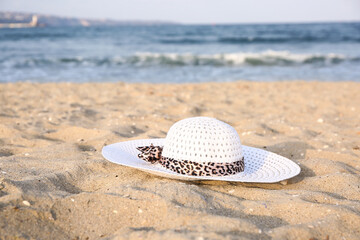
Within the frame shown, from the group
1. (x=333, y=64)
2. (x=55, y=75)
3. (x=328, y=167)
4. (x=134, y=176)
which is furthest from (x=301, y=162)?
(x=333, y=64)

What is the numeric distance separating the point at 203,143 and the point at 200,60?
38.6ft

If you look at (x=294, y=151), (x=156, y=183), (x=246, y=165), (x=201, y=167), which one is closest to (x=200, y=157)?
(x=201, y=167)

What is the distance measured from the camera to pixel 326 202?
8.04 feet

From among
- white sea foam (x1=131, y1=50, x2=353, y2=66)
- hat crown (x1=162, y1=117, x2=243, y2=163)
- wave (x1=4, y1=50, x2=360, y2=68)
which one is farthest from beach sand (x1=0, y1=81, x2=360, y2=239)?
white sea foam (x1=131, y1=50, x2=353, y2=66)

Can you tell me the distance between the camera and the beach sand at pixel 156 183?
195 centimetres

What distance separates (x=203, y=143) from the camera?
2.54 metres

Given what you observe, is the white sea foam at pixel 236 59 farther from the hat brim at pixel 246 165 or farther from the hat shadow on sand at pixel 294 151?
the hat brim at pixel 246 165

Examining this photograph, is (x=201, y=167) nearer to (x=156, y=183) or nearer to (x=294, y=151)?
(x=156, y=183)

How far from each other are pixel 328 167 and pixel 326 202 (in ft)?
2.66

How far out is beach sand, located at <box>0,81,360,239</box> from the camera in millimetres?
1949

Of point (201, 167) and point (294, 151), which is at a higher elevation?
point (201, 167)

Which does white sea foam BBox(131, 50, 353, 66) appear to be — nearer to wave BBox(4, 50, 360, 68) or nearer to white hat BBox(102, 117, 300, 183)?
wave BBox(4, 50, 360, 68)

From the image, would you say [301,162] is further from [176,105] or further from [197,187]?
[176,105]

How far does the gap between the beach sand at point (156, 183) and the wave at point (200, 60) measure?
24.6 feet
